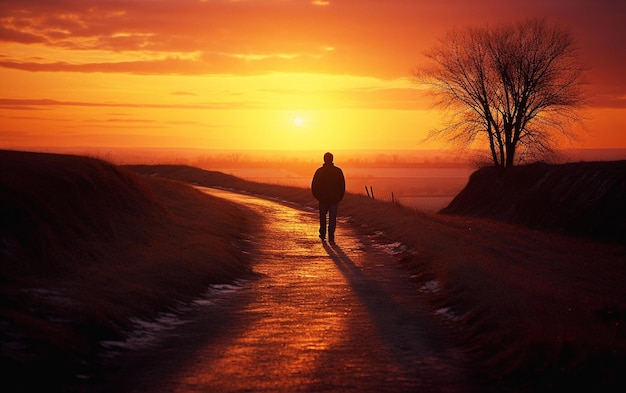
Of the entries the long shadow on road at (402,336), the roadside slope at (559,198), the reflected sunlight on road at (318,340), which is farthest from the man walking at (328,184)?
the roadside slope at (559,198)

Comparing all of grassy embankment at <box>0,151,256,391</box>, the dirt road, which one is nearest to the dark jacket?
grassy embankment at <box>0,151,256,391</box>

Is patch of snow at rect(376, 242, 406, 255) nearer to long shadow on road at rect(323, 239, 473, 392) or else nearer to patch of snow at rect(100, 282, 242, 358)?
long shadow on road at rect(323, 239, 473, 392)

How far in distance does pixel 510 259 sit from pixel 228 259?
10.2m

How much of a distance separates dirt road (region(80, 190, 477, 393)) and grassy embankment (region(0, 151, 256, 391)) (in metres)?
0.76

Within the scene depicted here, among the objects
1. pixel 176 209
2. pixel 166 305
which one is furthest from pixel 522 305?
pixel 176 209

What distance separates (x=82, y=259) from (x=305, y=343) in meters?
6.52

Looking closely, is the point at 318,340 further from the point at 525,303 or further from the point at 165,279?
the point at 165,279

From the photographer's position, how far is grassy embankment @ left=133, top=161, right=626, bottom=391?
9.06m

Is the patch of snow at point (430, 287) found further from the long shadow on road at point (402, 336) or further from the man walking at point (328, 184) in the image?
the man walking at point (328, 184)

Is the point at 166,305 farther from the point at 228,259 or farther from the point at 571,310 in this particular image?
the point at 571,310

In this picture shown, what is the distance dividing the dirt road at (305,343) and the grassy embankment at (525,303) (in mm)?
545

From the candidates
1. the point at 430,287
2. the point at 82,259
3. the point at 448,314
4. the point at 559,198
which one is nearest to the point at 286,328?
the point at 448,314

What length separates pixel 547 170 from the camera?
50.7 metres

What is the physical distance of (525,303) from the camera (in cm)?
1301
